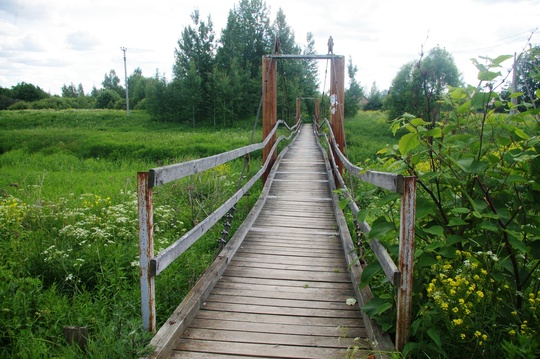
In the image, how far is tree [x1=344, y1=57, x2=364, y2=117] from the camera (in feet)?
146

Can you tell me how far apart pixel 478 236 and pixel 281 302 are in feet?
4.98

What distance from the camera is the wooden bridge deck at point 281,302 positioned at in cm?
246

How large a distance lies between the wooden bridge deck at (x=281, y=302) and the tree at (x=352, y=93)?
134ft

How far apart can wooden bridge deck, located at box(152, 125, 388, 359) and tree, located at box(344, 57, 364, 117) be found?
134ft

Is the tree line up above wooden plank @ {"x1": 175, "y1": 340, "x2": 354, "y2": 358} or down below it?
above

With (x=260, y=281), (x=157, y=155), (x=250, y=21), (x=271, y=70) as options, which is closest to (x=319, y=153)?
(x=271, y=70)

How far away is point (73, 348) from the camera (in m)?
2.32

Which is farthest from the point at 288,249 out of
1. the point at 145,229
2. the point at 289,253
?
the point at 145,229

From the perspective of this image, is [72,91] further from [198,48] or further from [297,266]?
[297,266]

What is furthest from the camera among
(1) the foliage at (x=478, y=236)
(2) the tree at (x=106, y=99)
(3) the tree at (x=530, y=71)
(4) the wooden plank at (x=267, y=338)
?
(2) the tree at (x=106, y=99)

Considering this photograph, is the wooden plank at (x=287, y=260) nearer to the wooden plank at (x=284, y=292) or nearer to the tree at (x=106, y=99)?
the wooden plank at (x=284, y=292)

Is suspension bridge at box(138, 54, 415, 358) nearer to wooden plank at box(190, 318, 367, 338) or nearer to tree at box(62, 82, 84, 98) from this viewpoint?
wooden plank at box(190, 318, 367, 338)

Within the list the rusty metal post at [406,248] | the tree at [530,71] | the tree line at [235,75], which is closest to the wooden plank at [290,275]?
the rusty metal post at [406,248]

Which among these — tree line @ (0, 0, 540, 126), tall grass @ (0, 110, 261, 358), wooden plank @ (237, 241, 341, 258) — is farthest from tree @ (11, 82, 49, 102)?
wooden plank @ (237, 241, 341, 258)
